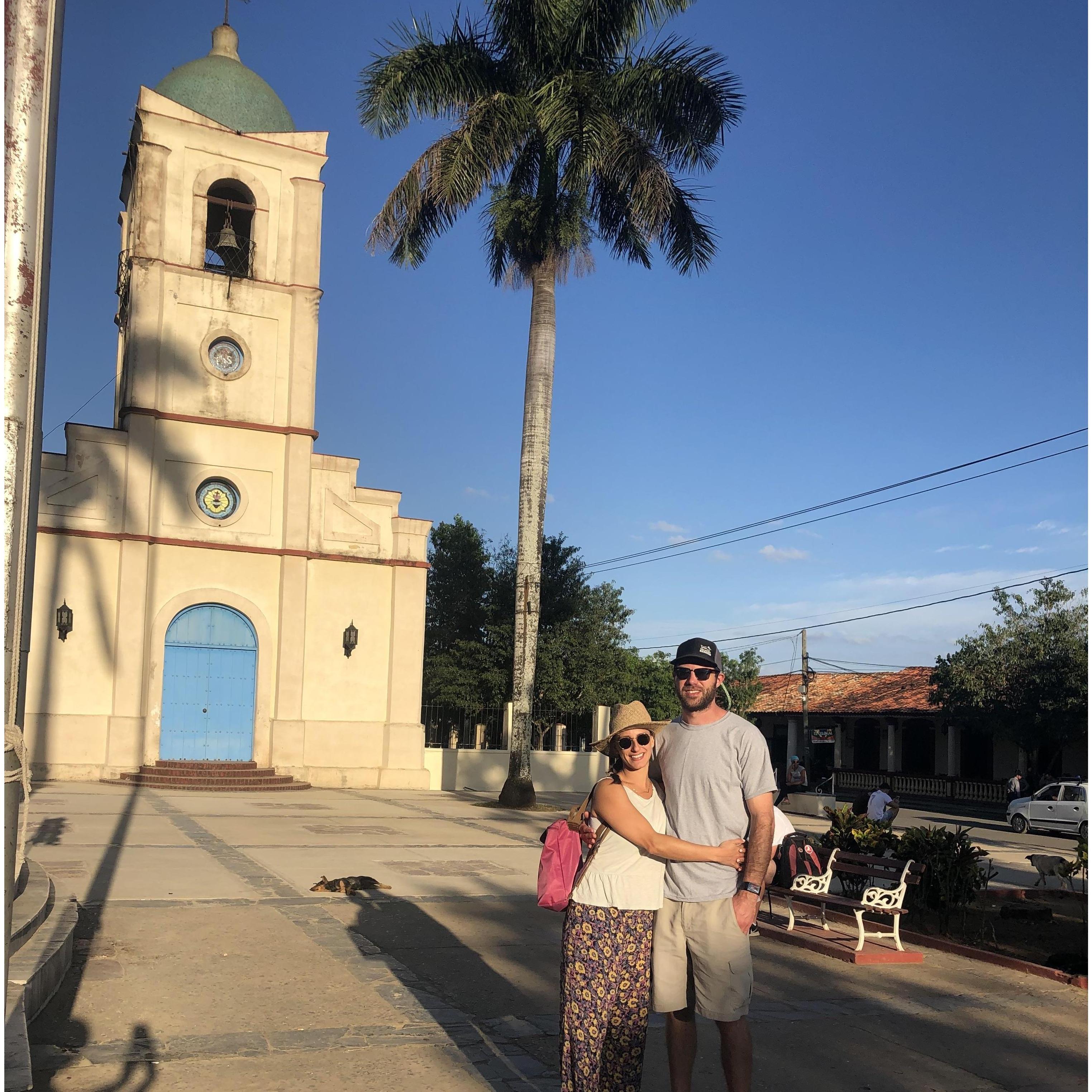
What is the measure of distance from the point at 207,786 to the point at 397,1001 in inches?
643

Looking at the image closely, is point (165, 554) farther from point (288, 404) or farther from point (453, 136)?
point (453, 136)

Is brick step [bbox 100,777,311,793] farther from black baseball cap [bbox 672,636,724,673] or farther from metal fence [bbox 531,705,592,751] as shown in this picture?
black baseball cap [bbox 672,636,724,673]

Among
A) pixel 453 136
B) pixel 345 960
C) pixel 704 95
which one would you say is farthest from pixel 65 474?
pixel 345 960

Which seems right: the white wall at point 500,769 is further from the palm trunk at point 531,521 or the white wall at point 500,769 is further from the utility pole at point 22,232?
the utility pole at point 22,232

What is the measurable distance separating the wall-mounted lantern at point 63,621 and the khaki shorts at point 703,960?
19.7m

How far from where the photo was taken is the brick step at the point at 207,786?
840 inches

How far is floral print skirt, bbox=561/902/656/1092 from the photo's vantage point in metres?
4.28

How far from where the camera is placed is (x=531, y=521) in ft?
70.8

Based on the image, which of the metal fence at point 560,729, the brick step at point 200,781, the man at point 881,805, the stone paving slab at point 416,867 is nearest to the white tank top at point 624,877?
the stone paving slab at point 416,867

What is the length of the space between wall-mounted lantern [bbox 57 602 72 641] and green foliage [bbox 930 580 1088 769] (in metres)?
29.0

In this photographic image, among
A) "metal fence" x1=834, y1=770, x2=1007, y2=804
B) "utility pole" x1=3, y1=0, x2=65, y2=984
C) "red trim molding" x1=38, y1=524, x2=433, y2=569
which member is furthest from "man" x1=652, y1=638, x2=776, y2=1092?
"metal fence" x1=834, y1=770, x2=1007, y2=804

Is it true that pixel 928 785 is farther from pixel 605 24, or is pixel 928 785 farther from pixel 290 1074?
pixel 290 1074

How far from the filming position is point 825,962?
329 inches

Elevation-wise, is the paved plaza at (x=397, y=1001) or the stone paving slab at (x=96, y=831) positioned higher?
the paved plaza at (x=397, y=1001)
